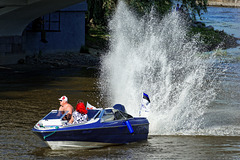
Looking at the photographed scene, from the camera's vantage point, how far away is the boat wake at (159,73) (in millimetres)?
16844

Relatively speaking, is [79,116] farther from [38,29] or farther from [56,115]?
[38,29]

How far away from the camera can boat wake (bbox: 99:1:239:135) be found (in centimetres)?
1684

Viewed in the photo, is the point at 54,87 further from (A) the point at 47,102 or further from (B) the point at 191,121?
(B) the point at 191,121

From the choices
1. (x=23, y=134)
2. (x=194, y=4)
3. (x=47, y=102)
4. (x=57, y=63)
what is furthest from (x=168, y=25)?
(x=23, y=134)

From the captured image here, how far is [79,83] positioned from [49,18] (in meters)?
8.93

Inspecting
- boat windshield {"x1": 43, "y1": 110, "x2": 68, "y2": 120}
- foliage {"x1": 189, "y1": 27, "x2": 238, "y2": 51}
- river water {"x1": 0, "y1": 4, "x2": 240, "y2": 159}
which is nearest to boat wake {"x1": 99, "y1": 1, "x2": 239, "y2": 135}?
river water {"x1": 0, "y1": 4, "x2": 240, "y2": 159}

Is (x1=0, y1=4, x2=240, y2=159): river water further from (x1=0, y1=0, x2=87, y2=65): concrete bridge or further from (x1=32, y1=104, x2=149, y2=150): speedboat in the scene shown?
(x1=0, y1=0, x2=87, y2=65): concrete bridge

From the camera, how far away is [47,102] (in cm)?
1888

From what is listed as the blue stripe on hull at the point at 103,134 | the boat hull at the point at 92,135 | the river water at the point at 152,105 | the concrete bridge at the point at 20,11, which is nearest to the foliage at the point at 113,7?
the river water at the point at 152,105

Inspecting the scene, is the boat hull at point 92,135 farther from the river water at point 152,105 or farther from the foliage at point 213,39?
the foliage at point 213,39

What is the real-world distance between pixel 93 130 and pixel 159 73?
1558 centimetres

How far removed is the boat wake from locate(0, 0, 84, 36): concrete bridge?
190 inches

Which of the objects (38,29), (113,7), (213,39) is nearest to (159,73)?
(38,29)

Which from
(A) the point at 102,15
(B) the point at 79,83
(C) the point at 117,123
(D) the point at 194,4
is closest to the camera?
(C) the point at 117,123
